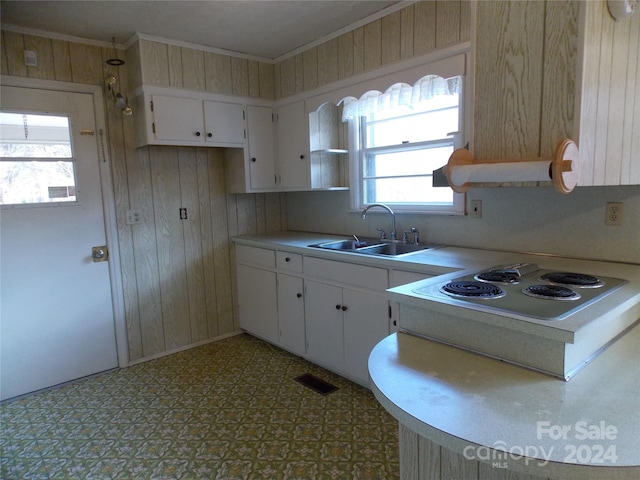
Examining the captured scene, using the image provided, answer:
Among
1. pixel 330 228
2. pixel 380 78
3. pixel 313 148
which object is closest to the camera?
pixel 380 78

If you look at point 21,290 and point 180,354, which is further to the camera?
point 180,354

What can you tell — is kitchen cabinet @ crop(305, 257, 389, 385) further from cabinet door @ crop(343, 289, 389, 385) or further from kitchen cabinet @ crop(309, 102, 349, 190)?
kitchen cabinet @ crop(309, 102, 349, 190)

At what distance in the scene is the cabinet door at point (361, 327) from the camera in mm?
2443

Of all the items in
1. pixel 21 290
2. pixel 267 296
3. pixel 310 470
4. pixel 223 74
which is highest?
pixel 223 74

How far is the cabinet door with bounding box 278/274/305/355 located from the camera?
303 centimetres

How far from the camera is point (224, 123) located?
10.8 feet

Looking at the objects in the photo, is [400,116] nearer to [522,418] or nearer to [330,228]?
[330,228]

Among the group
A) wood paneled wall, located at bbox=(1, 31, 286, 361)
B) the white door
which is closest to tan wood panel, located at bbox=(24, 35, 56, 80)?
wood paneled wall, located at bbox=(1, 31, 286, 361)

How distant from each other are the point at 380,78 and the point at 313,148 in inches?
31.3

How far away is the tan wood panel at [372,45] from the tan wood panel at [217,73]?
1.17 m

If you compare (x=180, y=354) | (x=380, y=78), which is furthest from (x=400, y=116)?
(x=180, y=354)

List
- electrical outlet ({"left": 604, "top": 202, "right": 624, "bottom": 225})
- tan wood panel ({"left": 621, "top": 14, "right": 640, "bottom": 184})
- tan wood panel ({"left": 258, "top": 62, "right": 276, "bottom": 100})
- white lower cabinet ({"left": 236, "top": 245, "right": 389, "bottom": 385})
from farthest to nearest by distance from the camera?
tan wood panel ({"left": 258, "top": 62, "right": 276, "bottom": 100}) → white lower cabinet ({"left": 236, "top": 245, "right": 389, "bottom": 385}) → electrical outlet ({"left": 604, "top": 202, "right": 624, "bottom": 225}) → tan wood panel ({"left": 621, "top": 14, "right": 640, "bottom": 184})

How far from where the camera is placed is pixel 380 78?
8.86 feet

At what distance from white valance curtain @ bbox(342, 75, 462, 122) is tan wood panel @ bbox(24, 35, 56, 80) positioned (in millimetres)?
2045
